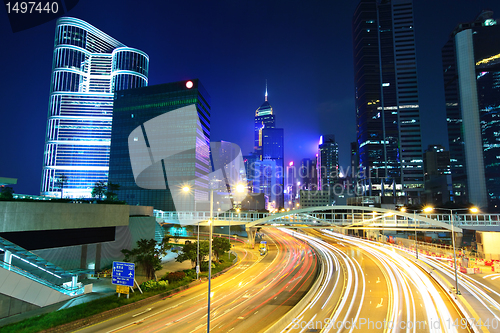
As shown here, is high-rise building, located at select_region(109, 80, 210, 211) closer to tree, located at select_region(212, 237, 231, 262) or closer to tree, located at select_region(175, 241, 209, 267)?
tree, located at select_region(212, 237, 231, 262)

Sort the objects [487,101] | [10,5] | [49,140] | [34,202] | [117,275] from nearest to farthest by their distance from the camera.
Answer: [117,275], [34,202], [10,5], [487,101], [49,140]

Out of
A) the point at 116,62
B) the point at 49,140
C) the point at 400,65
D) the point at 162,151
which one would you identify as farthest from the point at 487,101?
the point at 49,140

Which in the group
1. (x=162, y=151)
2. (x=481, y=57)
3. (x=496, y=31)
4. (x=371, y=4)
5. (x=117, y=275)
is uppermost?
(x=371, y=4)

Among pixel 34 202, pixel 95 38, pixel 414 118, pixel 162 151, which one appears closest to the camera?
pixel 34 202

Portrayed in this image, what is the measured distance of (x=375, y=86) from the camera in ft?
611

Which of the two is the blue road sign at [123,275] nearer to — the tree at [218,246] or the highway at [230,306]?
the highway at [230,306]

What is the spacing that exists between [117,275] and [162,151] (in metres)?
94.7

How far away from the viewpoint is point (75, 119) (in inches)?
6329

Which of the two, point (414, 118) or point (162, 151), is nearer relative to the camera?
point (162, 151)

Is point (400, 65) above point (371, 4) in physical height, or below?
below

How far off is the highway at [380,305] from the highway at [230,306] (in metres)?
2.65

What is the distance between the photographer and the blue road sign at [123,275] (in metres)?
27.0

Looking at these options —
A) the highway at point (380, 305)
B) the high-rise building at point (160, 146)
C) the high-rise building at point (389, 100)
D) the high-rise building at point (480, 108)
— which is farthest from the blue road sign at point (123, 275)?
the high-rise building at point (389, 100)

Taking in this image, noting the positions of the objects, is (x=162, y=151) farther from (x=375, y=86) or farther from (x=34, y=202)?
(x=375, y=86)
